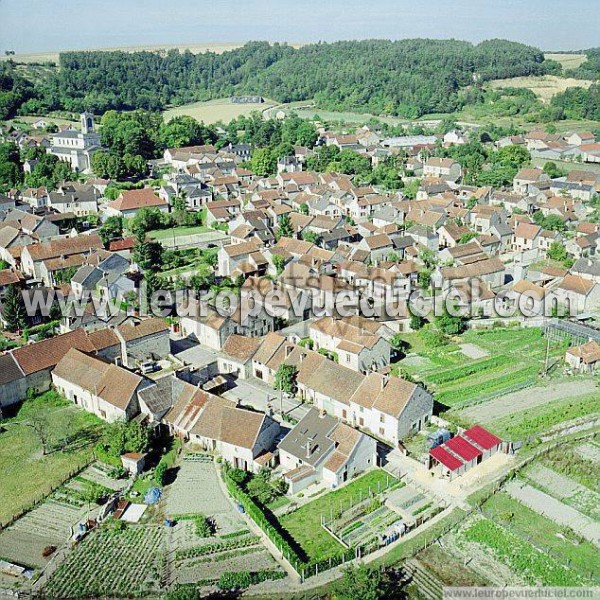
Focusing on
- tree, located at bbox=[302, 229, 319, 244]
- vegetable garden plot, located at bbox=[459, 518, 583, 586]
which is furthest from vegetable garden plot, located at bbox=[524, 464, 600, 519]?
tree, located at bbox=[302, 229, 319, 244]

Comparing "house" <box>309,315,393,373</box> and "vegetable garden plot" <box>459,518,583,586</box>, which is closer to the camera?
"vegetable garden plot" <box>459,518,583,586</box>

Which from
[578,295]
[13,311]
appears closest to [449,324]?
[578,295]

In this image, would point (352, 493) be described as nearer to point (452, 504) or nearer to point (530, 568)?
point (452, 504)

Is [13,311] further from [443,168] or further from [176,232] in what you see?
[443,168]

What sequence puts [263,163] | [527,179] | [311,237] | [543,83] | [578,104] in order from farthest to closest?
1. [543,83]
2. [578,104]
3. [263,163]
4. [527,179]
5. [311,237]

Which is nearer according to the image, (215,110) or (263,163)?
(263,163)

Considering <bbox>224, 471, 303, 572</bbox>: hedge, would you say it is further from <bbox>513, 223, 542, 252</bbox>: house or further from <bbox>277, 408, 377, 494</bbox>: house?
<bbox>513, 223, 542, 252</bbox>: house

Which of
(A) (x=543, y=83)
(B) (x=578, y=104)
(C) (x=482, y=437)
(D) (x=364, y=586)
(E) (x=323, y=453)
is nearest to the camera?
(D) (x=364, y=586)
